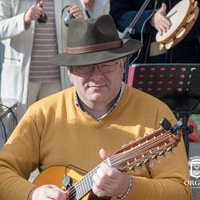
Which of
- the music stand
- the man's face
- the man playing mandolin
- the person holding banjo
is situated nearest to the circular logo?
the music stand

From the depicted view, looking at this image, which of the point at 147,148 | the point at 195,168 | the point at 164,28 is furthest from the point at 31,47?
the point at 147,148

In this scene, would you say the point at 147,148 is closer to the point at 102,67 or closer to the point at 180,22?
the point at 102,67

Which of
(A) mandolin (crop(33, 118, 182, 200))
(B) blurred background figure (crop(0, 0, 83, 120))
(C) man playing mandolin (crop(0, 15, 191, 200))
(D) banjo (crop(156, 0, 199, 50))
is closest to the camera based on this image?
(A) mandolin (crop(33, 118, 182, 200))

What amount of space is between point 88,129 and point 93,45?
1.17 feet

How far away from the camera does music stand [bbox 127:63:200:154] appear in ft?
9.36

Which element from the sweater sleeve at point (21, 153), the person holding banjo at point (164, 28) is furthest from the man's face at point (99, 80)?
the person holding banjo at point (164, 28)

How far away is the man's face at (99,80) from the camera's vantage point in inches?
84.4

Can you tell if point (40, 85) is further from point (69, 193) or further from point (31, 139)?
point (69, 193)

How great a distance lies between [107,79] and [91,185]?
1.48 ft

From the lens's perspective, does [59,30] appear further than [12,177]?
Yes

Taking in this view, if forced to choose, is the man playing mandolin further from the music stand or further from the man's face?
the music stand

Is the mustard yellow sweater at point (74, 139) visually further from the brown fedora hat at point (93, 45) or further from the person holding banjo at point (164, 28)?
the person holding banjo at point (164, 28)

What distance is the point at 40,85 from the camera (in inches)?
144

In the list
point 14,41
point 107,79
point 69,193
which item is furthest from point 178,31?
point 69,193
